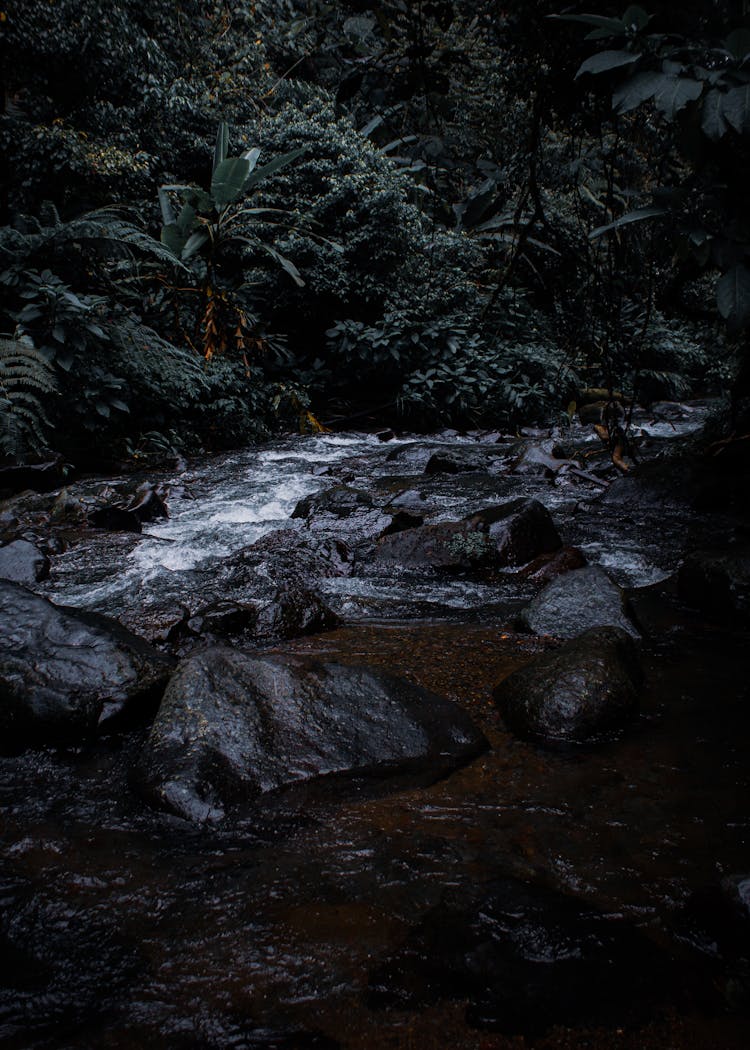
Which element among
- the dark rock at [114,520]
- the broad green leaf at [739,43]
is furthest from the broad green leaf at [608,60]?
the dark rock at [114,520]

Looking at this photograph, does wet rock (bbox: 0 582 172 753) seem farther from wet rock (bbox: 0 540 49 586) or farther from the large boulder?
the large boulder

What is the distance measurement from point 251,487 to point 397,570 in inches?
127

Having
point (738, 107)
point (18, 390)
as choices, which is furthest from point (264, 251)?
point (738, 107)

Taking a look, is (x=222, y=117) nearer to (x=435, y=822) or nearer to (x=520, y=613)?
(x=520, y=613)

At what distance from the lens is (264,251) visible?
11.1 metres

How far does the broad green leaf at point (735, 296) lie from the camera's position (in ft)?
6.42

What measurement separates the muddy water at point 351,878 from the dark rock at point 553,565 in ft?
4.49

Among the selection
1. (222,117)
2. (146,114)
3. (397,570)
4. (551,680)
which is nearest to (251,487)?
(397,570)

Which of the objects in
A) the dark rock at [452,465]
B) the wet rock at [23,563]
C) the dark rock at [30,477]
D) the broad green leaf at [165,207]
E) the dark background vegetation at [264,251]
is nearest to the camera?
the wet rock at [23,563]

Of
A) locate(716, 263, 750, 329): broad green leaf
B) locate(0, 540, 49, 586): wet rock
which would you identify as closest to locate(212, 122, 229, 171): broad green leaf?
locate(0, 540, 49, 586): wet rock

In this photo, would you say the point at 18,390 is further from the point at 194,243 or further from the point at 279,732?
the point at 279,732

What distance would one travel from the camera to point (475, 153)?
3.73 meters

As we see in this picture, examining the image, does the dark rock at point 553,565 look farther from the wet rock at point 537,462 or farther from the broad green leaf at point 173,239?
the broad green leaf at point 173,239

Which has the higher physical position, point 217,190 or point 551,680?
point 217,190
